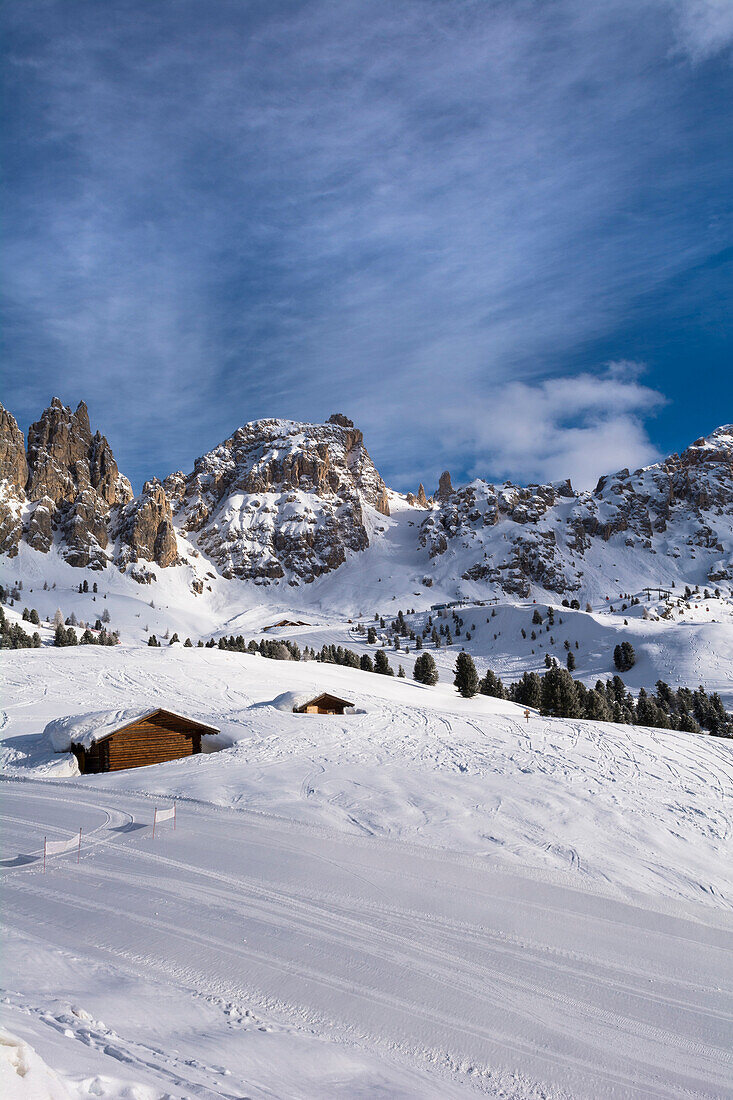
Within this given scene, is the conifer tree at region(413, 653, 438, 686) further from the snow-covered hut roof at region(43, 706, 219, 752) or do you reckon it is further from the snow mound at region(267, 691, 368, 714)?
the snow-covered hut roof at region(43, 706, 219, 752)

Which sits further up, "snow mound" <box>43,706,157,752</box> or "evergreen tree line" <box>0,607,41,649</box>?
"evergreen tree line" <box>0,607,41,649</box>

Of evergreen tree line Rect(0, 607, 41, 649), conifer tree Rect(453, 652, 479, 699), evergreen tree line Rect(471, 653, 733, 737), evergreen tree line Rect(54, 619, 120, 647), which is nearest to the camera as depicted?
evergreen tree line Rect(471, 653, 733, 737)

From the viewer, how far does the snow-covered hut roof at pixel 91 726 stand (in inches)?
1006

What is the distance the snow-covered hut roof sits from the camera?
2555 cm

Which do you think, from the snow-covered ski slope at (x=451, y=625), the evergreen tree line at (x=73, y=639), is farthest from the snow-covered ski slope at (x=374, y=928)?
the snow-covered ski slope at (x=451, y=625)

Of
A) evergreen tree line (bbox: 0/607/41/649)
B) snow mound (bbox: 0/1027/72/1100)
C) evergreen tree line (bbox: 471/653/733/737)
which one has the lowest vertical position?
evergreen tree line (bbox: 471/653/733/737)

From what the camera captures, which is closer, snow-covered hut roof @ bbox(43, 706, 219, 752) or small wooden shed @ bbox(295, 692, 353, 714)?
snow-covered hut roof @ bbox(43, 706, 219, 752)

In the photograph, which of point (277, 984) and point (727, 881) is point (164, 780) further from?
point (727, 881)

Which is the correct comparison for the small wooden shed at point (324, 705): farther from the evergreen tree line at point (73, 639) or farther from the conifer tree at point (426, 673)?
the evergreen tree line at point (73, 639)

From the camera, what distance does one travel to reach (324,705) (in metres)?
38.0

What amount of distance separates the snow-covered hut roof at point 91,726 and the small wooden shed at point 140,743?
4cm

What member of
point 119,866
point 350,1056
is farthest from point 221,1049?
point 119,866

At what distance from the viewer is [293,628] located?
5453 inches

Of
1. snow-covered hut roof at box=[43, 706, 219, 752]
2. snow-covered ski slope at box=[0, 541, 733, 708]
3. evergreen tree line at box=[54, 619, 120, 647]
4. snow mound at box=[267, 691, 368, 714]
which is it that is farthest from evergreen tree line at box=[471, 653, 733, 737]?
evergreen tree line at box=[54, 619, 120, 647]
